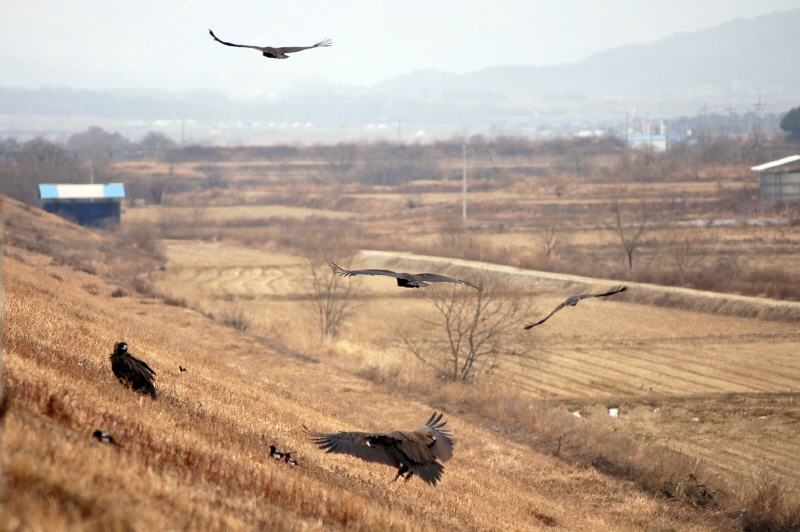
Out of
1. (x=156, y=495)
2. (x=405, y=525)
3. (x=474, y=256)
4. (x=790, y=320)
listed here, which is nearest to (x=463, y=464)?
(x=405, y=525)

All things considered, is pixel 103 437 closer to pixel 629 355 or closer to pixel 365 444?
pixel 365 444

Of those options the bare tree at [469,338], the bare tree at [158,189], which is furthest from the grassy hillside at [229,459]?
the bare tree at [158,189]

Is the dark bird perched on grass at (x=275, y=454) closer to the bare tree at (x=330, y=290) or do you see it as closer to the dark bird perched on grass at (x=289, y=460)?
the dark bird perched on grass at (x=289, y=460)

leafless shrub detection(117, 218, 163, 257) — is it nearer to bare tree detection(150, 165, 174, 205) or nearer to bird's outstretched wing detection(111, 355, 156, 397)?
bare tree detection(150, 165, 174, 205)

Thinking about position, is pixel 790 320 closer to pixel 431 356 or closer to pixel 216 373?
pixel 431 356

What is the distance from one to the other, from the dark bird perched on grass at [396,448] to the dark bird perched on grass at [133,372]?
2.43m

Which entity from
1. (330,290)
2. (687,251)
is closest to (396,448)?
(330,290)

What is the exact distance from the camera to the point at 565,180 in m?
105

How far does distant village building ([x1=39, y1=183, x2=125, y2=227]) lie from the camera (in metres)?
69.2

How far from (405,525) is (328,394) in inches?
571

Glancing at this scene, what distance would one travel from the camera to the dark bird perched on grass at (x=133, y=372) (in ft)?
30.3

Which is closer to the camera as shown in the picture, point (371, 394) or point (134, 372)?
point (134, 372)

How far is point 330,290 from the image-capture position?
4378 centimetres

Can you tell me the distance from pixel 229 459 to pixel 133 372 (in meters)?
1.93
